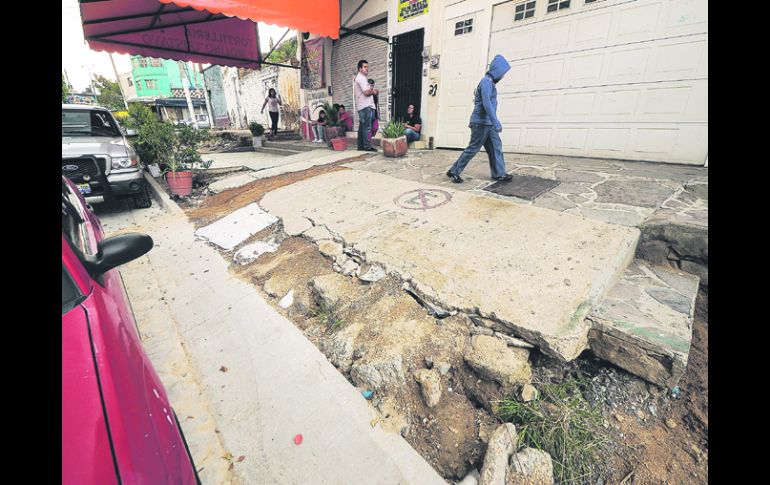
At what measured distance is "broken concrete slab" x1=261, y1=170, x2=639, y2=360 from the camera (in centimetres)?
204

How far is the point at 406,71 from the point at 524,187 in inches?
212

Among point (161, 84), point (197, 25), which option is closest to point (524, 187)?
point (197, 25)

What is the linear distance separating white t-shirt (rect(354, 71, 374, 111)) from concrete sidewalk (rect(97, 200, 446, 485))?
17.9 ft

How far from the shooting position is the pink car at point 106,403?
0.77 meters

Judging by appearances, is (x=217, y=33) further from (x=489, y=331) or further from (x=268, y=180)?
(x=489, y=331)

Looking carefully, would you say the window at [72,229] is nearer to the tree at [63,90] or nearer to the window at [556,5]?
the tree at [63,90]

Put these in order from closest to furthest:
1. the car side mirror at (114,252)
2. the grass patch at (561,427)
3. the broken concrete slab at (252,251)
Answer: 1. the car side mirror at (114,252)
2. the grass patch at (561,427)
3. the broken concrete slab at (252,251)

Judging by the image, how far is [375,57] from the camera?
8758 mm

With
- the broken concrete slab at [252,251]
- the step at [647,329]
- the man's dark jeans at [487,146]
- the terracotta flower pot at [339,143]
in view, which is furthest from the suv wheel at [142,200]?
the step at [647,329]

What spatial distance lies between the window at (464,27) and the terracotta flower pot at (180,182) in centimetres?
615

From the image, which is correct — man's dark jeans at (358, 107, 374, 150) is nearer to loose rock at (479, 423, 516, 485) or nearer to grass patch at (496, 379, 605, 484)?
grass patch at (496, 379, 605, 484)
